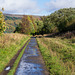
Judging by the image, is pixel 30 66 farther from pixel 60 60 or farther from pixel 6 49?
pixel 6 49

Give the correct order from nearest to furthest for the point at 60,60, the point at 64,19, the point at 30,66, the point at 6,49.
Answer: the point at 30,66 < the point at 60,60 < the point at 6,49 < the point at 64,19

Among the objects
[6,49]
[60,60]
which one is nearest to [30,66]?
[60,60]

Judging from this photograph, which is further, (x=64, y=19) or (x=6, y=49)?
(x=64, y=19)

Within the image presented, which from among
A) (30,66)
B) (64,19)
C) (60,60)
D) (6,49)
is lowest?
(30,66)

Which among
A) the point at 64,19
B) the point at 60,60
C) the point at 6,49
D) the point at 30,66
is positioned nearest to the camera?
the point at 30,66

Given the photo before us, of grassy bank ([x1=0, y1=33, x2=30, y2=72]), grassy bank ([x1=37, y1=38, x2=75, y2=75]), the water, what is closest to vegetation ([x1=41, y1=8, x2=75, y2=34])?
grassy bank ([x1=0, y1=33, x2=30, y2=72])

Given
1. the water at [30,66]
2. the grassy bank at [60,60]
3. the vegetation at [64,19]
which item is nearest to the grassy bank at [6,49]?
the water at [30,66]

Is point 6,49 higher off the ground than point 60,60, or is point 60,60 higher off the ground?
point 6,49

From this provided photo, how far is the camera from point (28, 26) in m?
56.0

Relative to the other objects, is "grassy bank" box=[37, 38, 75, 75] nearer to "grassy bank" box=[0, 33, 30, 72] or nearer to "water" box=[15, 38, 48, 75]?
"water" box=[15, 38, 48, 75]

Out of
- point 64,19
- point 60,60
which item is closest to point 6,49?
point 60,60

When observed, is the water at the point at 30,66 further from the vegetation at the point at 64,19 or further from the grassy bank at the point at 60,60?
the vegetation at the point at 64,19

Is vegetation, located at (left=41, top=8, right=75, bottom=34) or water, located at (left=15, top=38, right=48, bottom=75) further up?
vegetation, located at (left=41, top=8, right=75, bottom=34)

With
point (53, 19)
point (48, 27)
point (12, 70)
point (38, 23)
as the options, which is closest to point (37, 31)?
point (38, 23)
